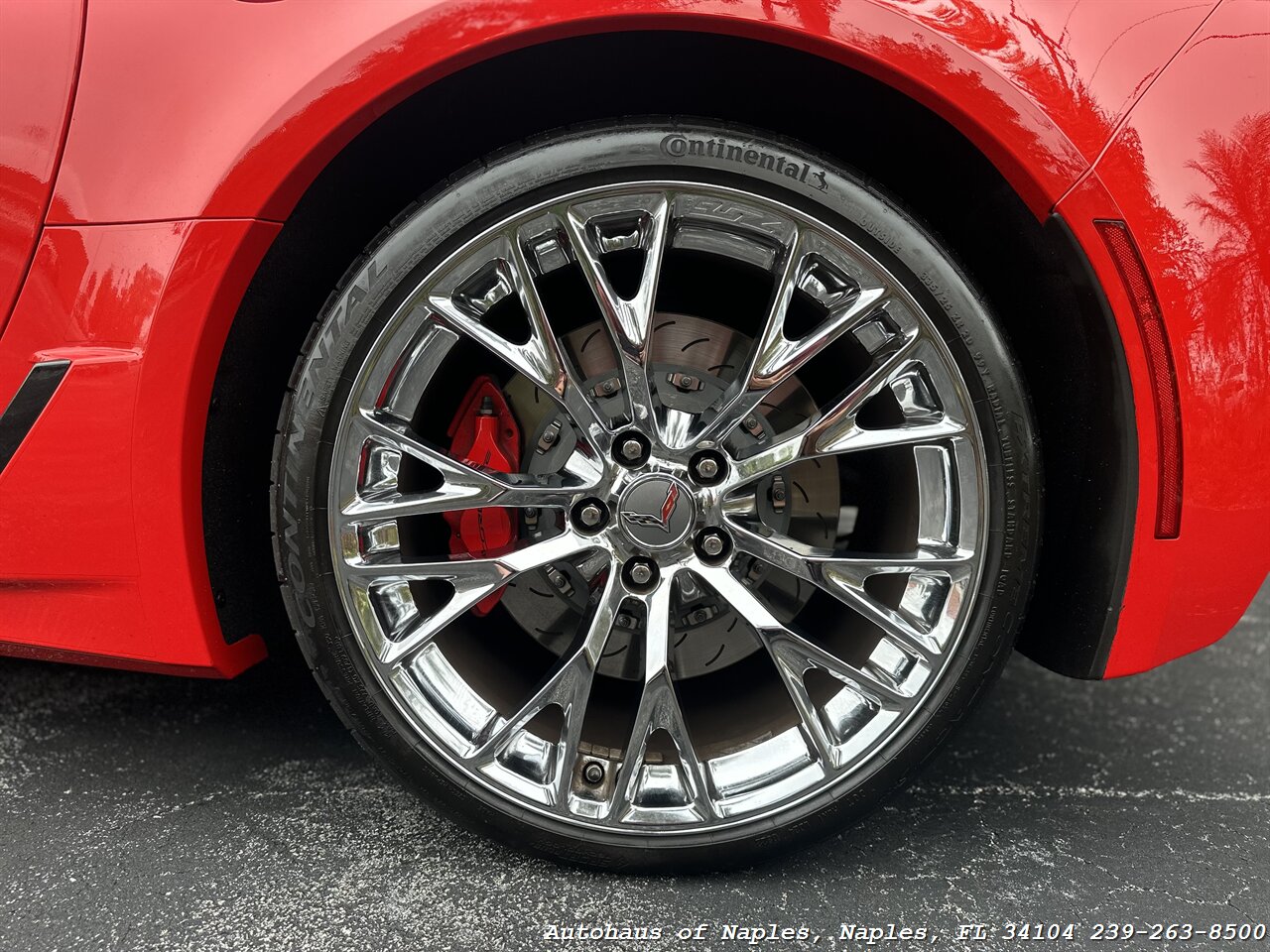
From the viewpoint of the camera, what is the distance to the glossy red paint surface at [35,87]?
1.19 metres

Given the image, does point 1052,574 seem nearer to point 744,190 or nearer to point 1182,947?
point 1182,947

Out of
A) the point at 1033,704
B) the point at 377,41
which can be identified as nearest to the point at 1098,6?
the point at 377,41

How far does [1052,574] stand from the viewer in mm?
1416

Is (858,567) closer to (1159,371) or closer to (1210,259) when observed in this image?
(1159,371)

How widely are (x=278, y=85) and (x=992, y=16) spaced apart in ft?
3.03

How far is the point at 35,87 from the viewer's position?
119 centimetres

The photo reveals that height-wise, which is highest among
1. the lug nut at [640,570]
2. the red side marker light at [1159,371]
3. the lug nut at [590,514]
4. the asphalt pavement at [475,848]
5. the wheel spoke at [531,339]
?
the red side marker light at [1159,371]

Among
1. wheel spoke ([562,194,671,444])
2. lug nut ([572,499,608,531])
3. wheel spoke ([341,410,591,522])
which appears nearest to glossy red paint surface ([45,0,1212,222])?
wheel spoke ([562,194,671,444])

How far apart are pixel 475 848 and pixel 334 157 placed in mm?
1055

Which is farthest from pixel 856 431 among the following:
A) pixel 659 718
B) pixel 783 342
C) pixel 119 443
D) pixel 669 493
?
pixel 119 443

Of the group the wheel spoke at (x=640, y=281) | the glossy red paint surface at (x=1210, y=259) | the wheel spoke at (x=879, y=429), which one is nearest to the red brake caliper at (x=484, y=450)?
the wheel spoke at (x=640, y=281)

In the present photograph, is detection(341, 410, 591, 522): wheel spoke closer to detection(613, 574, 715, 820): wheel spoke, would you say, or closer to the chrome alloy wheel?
the chrome alloy wheel

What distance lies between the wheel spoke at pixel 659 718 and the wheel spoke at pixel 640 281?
335 millimetres

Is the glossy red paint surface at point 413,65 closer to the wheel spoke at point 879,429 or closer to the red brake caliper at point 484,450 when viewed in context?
the wheel spoke at point 879,429
